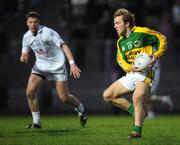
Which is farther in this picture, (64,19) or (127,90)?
(64,19)

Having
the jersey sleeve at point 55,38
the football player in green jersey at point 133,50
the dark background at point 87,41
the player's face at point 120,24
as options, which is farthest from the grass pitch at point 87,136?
the dark background at point 87,41

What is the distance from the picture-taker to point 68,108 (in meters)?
29.1

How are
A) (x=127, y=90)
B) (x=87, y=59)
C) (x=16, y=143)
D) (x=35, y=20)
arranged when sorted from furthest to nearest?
(x=87, y=59) < (x=35, y=20) < (x=127, y=90) < (x=16, y=143)

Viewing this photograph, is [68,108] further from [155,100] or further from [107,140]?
[107,140]

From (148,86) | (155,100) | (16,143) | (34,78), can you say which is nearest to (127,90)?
(148,86)

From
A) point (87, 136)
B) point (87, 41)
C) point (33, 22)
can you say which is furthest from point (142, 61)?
point (87, 41)

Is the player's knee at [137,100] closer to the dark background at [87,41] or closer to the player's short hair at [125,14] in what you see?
the player's short hair at [125,14]

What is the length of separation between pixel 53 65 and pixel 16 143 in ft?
14.9

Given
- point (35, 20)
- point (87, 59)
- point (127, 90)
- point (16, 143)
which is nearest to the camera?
point (16, 143)

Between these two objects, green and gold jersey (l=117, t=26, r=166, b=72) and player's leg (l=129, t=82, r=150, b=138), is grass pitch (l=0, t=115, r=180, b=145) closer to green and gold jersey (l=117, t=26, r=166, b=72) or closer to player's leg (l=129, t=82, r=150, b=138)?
player's leg (l=129, t=82, r=150, b=138)

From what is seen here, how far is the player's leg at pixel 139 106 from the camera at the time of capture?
13648 millimetres

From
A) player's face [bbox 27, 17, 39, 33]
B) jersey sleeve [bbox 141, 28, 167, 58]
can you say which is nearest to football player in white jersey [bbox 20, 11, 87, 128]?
player's face [bbox 27, 17, 39, 33]

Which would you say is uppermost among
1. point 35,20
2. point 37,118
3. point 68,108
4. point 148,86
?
point 35,20

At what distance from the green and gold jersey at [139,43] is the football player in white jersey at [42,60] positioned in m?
2.42
